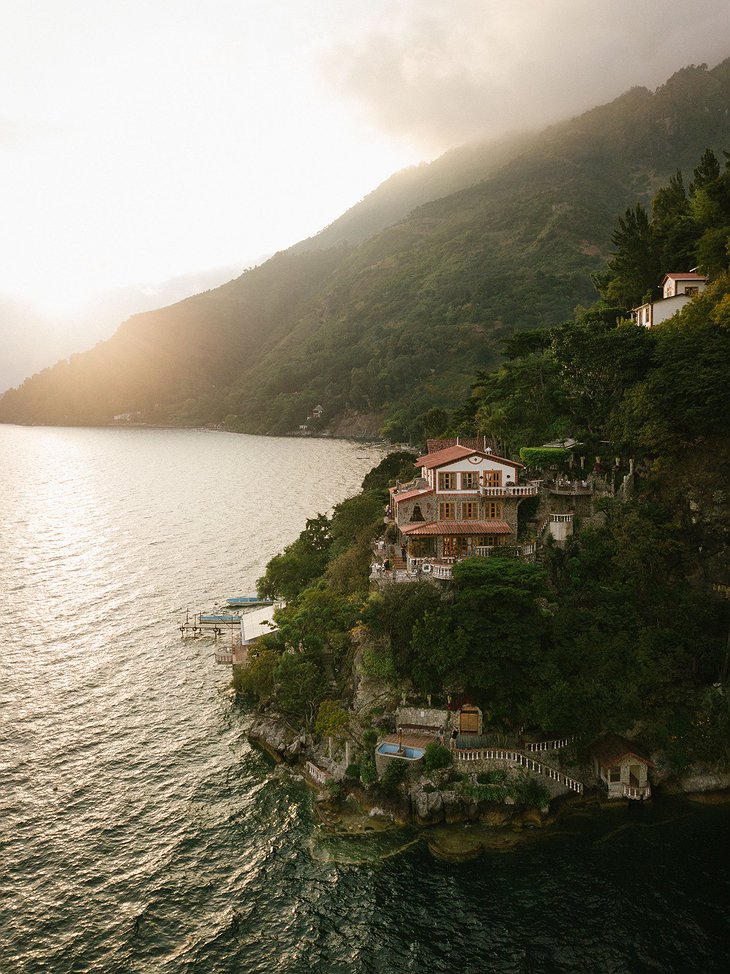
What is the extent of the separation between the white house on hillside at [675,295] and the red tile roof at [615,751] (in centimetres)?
3309

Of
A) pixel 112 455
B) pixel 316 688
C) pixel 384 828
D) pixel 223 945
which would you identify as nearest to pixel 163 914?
pixel 223 945

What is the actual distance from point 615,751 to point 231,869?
19.7 meters

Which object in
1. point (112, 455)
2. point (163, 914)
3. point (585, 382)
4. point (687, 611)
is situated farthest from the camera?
point (112, 455)

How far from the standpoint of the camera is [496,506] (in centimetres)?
4331

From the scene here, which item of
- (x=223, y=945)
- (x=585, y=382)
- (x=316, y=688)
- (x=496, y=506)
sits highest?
(x=585, y=382)

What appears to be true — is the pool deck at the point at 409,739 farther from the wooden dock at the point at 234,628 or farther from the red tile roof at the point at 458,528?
the wooden dock at the point at 234,628

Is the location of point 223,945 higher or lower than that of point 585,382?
lower

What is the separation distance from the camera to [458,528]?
1657 inches

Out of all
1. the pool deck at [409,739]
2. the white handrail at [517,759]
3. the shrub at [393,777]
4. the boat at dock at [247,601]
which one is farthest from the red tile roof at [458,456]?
the boat at dock at [247,601]

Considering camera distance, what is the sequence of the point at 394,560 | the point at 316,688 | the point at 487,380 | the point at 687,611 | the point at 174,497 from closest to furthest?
the point at 687,611 < the point at 316,688 < the point at 394,560 < the point at 487,380 < the point at 174,497

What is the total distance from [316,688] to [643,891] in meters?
19.6

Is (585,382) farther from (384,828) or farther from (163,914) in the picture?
(163,914)

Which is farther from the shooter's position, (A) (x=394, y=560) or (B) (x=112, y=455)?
(B) (x=112, y=455)

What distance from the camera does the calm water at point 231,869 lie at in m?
25.2
